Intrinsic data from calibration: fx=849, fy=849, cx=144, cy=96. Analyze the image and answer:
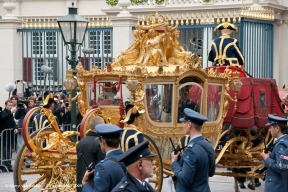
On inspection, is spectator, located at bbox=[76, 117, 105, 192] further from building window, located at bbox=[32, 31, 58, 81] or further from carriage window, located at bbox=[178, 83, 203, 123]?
building window, located at bbox=[32, 31, 58, 81]

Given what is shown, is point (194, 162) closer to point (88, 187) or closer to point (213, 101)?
point (88, 187)

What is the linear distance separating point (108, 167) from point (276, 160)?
2.90 m

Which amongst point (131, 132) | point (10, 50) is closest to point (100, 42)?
point (10, 50)

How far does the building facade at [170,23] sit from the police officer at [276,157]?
9.02 metres

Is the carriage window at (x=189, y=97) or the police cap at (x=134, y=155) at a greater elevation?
the carriage window at (x=189, y=97)

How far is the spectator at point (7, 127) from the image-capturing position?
55.9ft

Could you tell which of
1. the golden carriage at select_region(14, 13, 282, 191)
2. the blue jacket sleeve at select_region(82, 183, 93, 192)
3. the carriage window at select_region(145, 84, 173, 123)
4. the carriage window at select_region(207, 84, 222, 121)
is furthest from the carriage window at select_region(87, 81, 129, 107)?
the blue jacket sleeve at select_region(82, 183, 93, 192)

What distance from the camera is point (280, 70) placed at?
2294 cm

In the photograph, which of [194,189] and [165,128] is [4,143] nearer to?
[165,128]

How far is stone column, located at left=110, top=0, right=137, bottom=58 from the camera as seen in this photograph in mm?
20609

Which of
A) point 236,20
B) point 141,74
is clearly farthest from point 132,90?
point 236,20

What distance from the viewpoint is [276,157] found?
9.70 metres

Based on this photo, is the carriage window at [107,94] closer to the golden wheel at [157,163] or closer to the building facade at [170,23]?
the golden wheel at [157,163]

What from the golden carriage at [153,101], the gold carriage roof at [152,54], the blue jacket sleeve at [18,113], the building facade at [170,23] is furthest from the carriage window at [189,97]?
the building facade at [170,23]
